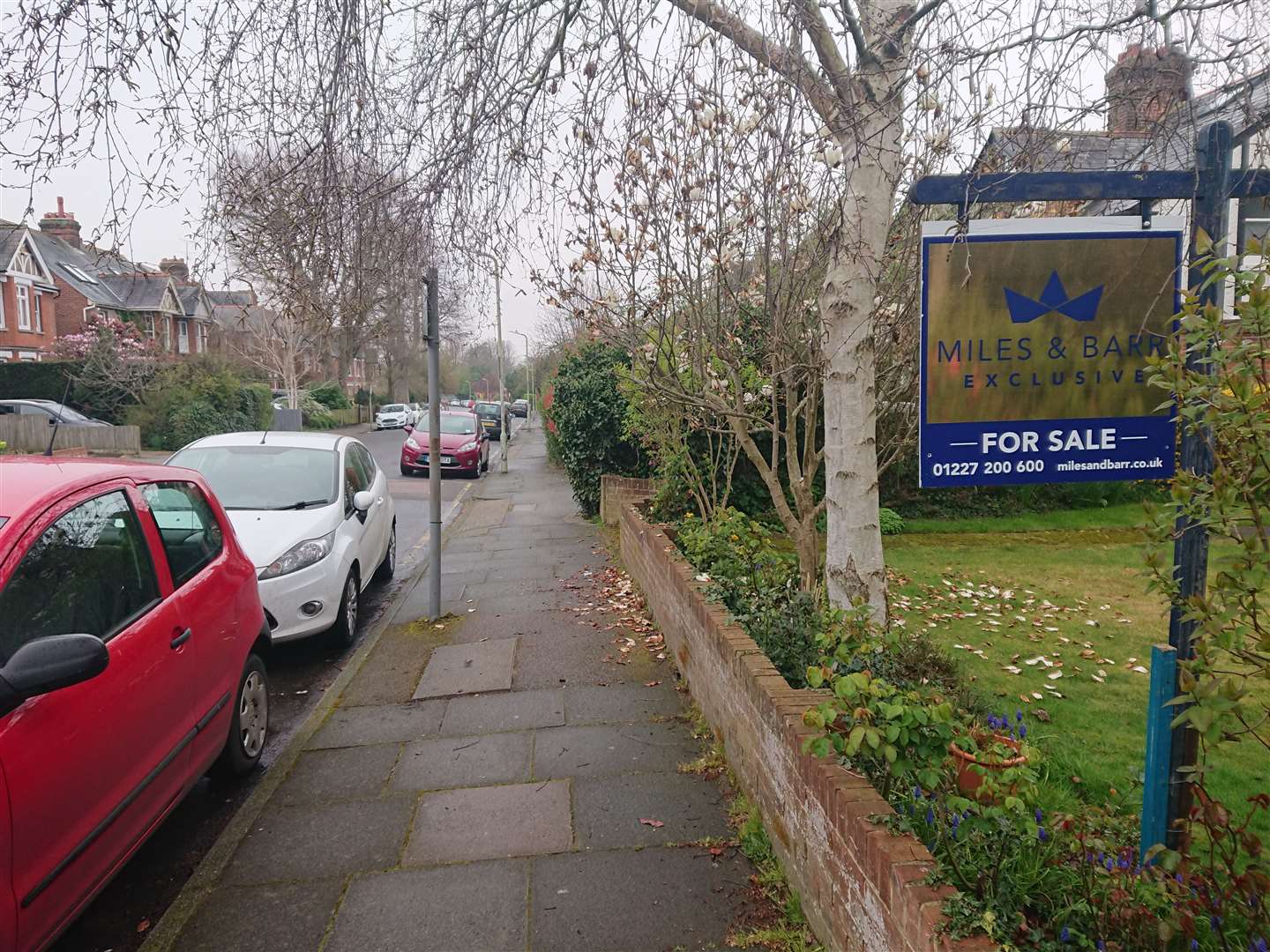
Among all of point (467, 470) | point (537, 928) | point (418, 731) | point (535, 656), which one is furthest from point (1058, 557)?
point (467, 470)

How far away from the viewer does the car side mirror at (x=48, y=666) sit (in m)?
2.74

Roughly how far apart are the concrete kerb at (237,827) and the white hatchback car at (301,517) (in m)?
0.54

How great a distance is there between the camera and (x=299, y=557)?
22.7ft

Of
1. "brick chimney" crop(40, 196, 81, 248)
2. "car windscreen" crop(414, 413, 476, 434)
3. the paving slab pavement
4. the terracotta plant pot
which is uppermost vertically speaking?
"brick chimney" crop(40, 196, 81, 248)

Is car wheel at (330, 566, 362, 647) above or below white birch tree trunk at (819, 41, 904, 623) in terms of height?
below

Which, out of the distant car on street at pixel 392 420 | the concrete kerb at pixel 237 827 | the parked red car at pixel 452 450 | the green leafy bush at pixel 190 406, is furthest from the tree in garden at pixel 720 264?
the distant car on street at pixel 392 420

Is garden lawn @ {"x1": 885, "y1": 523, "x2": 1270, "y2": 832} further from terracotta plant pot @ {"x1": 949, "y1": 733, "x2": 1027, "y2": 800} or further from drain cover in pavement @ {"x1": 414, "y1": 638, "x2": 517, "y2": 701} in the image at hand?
drain cover in pavement @ {"x1": 414, "y1": 638, "x2": 517, "y2": 701}

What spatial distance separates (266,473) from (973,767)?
6.71 metres

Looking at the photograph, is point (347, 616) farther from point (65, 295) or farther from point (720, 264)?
point (65, 295)

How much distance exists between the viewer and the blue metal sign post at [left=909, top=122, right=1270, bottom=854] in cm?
271

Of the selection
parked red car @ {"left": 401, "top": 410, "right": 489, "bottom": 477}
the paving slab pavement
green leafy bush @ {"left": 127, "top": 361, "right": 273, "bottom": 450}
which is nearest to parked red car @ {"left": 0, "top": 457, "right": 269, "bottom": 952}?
the paving slab pavement

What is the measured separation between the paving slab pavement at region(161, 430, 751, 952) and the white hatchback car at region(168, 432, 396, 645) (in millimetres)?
636

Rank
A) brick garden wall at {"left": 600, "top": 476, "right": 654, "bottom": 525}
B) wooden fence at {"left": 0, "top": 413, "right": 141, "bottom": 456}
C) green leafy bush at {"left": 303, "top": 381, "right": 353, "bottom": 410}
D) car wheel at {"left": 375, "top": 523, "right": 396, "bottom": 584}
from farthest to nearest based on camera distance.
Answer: green leafy bush at {"left": 303, "top": 381, "right": 353, "bottom": 410} → wooden fence at {"left": 0, "top": 413, "right": 141, "bottom": 456} → brick garden wall at {"left": 600, "top": 476, "right": 654, "bottom": 525} → car wheel at {"left": 375, "top": 523, "right": 396, "bottom": 584}

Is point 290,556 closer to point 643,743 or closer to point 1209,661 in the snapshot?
point 643,743
